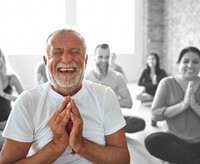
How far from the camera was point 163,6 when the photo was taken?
6.74m

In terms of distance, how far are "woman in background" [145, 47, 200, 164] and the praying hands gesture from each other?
1142 mm

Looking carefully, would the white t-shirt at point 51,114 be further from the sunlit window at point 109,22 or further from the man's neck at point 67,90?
the sunlit window at point 109,22

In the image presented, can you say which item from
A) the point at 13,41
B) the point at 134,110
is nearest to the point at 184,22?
the point at 134,110

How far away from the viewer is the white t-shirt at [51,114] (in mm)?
1033

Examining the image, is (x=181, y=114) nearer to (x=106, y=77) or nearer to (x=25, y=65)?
(x=106, y=77)

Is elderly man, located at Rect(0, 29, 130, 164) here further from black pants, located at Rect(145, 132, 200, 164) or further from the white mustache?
black pants, located at Rect(145, 132, 200, 164)

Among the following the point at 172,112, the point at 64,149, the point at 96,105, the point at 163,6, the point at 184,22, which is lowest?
the point at 172,112

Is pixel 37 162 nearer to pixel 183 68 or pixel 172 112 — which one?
pixel 172 112

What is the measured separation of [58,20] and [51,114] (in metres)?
5.44

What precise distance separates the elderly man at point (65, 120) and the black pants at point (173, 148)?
978 mm

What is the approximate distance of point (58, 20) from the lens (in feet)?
20.5

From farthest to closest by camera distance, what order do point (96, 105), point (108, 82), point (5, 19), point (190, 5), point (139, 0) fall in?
1. point (139, 0)
2. point (5, 19)
3. point (190, 5)
4. point (108, 82)
5. point (96, 105)

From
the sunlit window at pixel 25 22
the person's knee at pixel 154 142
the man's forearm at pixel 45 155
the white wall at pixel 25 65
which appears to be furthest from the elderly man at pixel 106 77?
the white wall at pixel 25 65

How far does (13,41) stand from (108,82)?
13.2 ft
